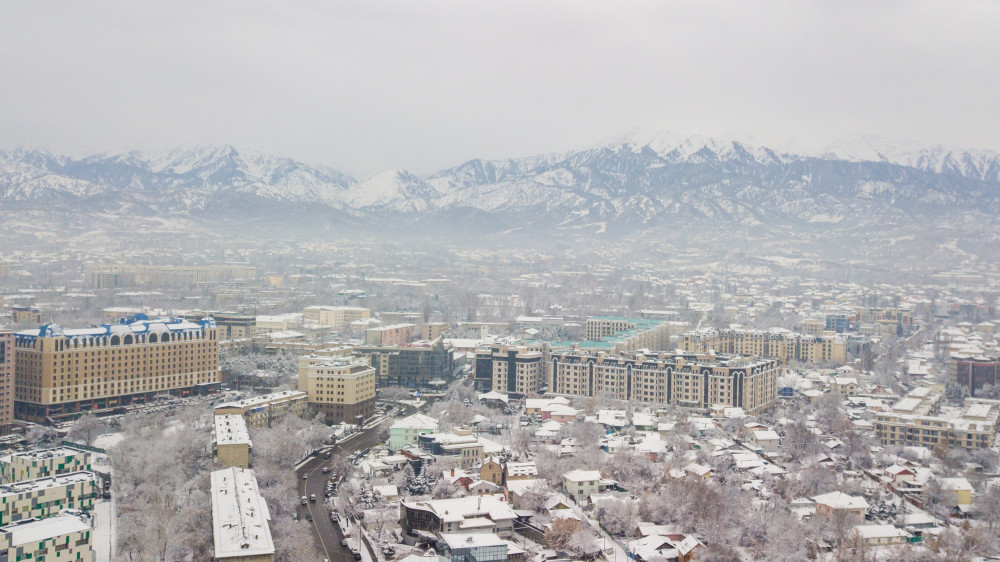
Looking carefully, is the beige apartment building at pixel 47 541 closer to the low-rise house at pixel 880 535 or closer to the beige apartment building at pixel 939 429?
the low-rise house at pixel 880 535

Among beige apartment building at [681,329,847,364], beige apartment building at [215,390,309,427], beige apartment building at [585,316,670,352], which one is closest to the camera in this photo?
beige apartment building at [215,390,309,427]

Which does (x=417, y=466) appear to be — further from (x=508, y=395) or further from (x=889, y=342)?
(x=889, y=342)

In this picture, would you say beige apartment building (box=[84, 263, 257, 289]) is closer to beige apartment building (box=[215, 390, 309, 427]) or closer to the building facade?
the building facade

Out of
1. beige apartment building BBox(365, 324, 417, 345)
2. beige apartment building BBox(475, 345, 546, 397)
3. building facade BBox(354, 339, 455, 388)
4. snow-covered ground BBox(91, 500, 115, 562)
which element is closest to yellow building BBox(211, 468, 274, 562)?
snow-covered ground BBox(91, 500, 115, 562)

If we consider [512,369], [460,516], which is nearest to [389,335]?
[512,369]

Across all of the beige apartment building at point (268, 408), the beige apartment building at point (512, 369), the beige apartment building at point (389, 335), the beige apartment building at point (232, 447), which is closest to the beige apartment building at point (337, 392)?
the beige apartment building at point (268, 408)

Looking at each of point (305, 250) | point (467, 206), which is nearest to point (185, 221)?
point (305, 250)
